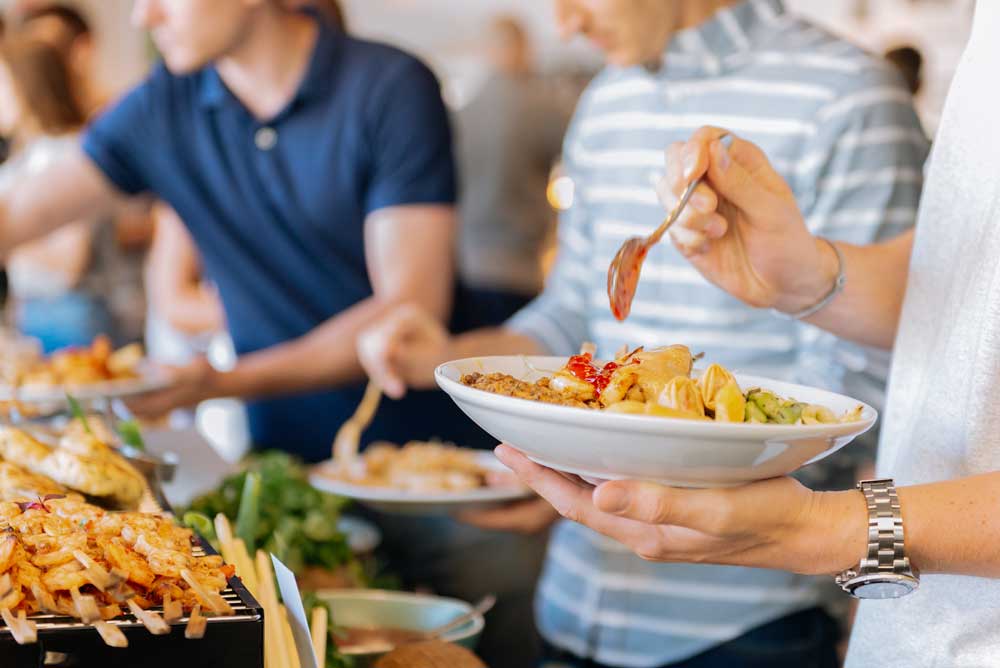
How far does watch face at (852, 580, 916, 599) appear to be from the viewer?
99cm

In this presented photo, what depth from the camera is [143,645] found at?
2.77ft

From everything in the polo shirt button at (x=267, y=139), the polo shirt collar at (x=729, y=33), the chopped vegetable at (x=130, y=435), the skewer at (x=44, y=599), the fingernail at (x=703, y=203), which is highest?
the polo shirt collar at (x=729, y=33)

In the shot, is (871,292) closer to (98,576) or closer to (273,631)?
(273,631)

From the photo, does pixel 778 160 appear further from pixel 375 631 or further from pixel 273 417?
pixel 273 417

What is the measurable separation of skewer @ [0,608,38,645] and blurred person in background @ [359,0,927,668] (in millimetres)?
1082

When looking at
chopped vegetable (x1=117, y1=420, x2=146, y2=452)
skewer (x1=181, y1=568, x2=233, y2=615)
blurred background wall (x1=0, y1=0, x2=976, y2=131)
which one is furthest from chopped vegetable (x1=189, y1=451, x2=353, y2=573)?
blurred background wall (x1=0, y1=0, x2=976, y2=131)

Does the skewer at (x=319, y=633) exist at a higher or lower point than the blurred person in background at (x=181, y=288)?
higher

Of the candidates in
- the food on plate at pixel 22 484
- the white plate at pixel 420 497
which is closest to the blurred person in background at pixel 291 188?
the white plate at pixel 420 497

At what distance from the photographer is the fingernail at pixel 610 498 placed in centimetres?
86

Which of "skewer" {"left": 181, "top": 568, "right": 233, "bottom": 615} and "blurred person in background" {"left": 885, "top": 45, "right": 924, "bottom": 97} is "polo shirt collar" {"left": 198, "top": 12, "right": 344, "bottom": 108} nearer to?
"skewer" {"left": 181, "top": 568, "right": 233, "bottom": 615}

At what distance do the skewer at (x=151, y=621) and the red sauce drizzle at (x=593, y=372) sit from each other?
0.40m

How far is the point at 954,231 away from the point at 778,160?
53 cm

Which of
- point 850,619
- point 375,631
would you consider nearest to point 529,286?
point 850,619

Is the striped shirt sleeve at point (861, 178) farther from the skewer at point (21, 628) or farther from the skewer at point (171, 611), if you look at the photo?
the skewer at point (21, 628)
